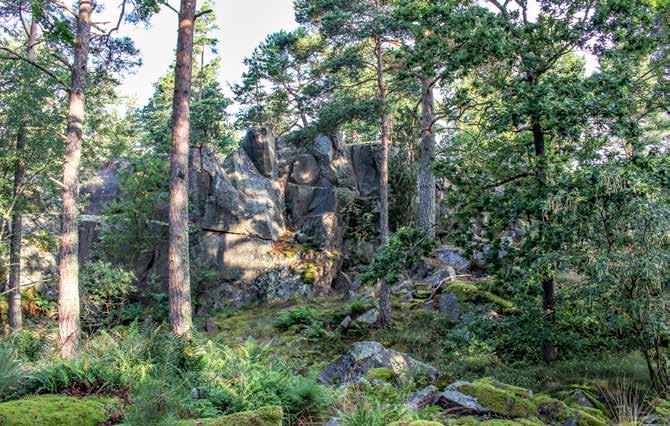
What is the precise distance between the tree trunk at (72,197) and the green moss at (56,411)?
6.03 meters

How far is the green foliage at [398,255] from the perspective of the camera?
1045 cm

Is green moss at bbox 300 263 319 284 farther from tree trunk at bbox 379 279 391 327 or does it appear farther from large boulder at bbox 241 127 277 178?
tree trunk at bbox 379 279 391 327

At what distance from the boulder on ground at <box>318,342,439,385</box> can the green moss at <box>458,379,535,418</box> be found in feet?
6.26

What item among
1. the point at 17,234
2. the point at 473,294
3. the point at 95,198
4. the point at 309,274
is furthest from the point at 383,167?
the point at 95,198

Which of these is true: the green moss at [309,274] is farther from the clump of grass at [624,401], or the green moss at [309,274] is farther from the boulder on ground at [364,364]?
the clump of grass at [624,401]

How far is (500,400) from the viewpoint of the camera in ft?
19.5

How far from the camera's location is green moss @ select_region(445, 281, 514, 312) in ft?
43.0

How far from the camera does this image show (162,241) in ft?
69.5

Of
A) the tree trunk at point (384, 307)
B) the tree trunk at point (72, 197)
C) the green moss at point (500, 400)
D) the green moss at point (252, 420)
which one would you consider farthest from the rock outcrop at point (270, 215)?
the green moss at point (252, 420)

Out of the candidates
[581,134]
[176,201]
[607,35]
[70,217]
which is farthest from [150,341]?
[607,35]

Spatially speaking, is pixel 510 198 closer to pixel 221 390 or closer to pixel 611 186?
pixel 611 186

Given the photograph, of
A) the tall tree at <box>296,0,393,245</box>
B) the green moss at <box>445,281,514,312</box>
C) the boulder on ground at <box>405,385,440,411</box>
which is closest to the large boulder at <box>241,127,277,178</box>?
the tall tree at <box>296,0,393,245</box>

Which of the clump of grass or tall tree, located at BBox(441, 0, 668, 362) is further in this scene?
tall tree, located at BBox(441, 0, 668, 362)

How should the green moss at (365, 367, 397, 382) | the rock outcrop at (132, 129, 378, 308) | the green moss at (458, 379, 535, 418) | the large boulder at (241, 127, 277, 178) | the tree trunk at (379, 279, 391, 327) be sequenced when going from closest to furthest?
the green moss at (458, 379, 535, 418)
the green moss at (365, 367, 397, 382)
the tree trunk at (379, 279, 391, 327)
the rock outcrop at (132, 129, 378, 308)
the large boulder at (241, 127, 277, 178)
